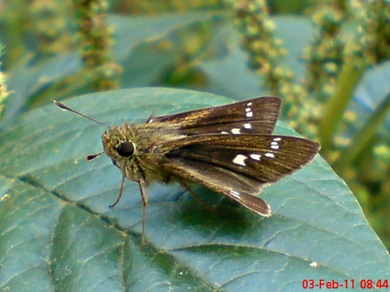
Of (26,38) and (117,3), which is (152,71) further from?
(117,3)

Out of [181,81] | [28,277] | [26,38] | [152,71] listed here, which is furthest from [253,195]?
[26,38]

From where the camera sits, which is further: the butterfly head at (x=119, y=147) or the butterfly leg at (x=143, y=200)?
the butterfly head at (x=119, y=147)
